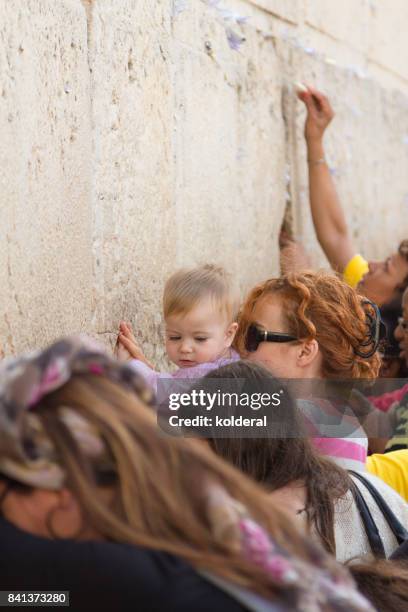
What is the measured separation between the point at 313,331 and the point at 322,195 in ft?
6.37

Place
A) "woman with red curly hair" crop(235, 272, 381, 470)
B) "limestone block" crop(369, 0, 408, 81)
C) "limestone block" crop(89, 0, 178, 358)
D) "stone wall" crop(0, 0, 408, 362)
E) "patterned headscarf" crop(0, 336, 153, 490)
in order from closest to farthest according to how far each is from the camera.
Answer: "patterned headscarf" crop(0, 336, 153, 490), "stone wall" crop(0, 0, 408, 362), "woman with red curly hair" crop(235, 272, 381, 470), "limestone block" crop(89, 0, 178, 358), "limestone block" crop(369, 0, 408, 81)

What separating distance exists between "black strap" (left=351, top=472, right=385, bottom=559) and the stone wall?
91 cm

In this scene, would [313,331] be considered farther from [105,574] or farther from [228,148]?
[105,574]

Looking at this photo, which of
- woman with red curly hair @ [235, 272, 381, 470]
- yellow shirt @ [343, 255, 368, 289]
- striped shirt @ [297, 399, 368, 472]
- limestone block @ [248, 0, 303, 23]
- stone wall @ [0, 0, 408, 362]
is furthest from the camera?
yellow shirt @ [343, 255, 368, 289]

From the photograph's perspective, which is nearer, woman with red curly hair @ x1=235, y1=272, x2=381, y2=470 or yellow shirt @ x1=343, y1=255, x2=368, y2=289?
woman with red curly hair @ x1=235, y1=272, x2=381, y2=470

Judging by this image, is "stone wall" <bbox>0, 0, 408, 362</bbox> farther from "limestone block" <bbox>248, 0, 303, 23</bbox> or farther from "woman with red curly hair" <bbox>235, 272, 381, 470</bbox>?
"woman with red curly hair" <bbox>235, 272, 381, 470</bbox>

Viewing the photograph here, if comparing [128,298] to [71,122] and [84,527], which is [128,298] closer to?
[71,122]

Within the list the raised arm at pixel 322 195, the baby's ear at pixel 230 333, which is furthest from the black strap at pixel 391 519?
the raised arm at pixel 322 195

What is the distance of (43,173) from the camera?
9.12 ft

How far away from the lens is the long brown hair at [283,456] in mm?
2109

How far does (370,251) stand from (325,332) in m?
2.91

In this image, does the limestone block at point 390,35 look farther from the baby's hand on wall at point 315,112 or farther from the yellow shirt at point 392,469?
the yellow shirt at point 392,469

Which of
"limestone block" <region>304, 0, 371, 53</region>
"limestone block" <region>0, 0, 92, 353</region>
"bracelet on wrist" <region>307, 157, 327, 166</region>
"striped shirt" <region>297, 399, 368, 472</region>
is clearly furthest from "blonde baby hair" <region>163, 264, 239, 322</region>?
"limestone block" <region>304, 0, 371, 53</region>

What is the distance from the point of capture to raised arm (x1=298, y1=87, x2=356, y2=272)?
472 centimetres
